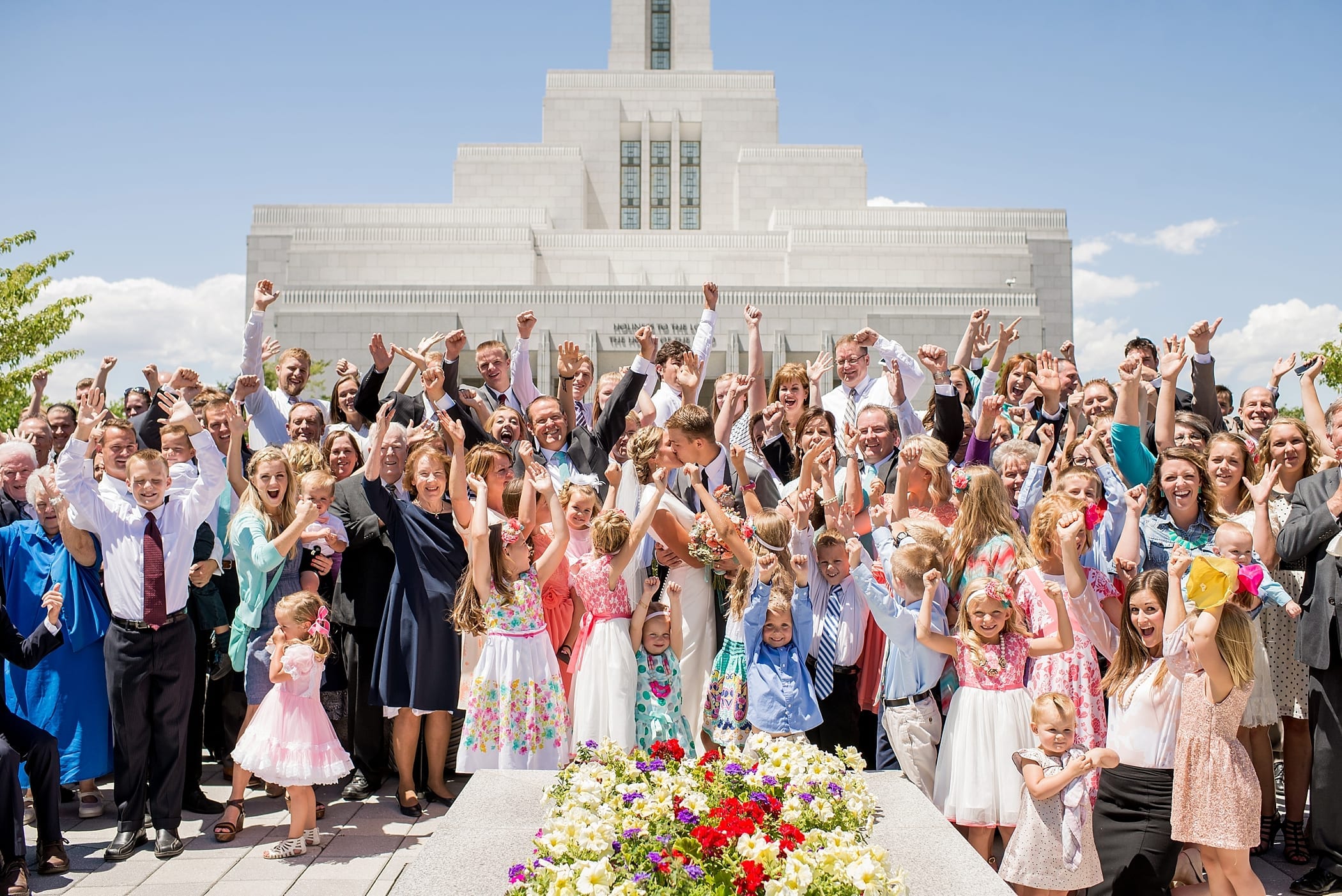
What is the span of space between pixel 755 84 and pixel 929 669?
171 ft

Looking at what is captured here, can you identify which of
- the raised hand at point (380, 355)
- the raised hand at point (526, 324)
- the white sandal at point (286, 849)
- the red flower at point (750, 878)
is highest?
the raised hand at point (526, 324)

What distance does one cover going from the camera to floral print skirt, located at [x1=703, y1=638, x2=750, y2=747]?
5926 mm

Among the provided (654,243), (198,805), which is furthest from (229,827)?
(654,243)

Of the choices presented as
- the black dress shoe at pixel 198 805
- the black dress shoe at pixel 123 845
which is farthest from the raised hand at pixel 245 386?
the black dress shoe at pixel 123 845

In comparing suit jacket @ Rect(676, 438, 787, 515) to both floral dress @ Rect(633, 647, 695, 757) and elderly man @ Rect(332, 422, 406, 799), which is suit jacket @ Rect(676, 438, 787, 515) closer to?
floral dress @ Rect(633, 647, 695, 757)

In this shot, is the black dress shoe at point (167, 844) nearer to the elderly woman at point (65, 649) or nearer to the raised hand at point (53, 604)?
the elderly woman at point (65, 649)

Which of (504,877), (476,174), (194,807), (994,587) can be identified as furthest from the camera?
(476,174)

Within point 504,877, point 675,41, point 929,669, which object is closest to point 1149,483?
point 929,669

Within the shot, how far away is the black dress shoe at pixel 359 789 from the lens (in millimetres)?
6703

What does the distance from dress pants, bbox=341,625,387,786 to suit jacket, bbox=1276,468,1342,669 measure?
5344 mm

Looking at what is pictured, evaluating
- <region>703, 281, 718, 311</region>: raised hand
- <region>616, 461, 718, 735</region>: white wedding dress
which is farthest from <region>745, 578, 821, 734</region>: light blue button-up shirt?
<region>703, 281, 718, 311</region>: raised hand

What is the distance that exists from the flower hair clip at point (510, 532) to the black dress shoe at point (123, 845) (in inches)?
98.8

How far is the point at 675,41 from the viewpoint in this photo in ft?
194

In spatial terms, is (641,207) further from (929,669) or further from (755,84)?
(929,669)
